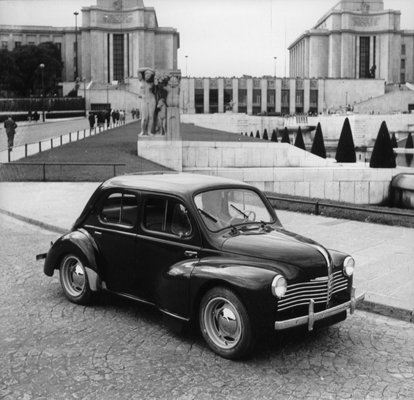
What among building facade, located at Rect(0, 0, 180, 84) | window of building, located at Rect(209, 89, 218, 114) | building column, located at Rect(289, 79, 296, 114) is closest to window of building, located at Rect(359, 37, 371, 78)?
building column, located at Rect(289, 79, 296, 114)

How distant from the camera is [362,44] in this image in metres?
119

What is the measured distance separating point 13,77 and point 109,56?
40.1 m

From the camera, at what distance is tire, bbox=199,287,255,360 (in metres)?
4.83

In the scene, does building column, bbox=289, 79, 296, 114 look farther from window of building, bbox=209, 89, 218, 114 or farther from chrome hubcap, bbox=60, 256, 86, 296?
chrome hubcap, bbox=60, 256, 86, 296

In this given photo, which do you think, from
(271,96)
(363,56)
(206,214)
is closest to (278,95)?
(271,96)

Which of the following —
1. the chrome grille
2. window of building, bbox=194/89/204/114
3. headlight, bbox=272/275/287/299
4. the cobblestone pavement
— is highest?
window of building, bbox=194/89/204/114

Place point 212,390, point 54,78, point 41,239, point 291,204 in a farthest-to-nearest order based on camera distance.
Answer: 1. point 54,78
2. point 291,204
3. point 41,239
4. point 212,390

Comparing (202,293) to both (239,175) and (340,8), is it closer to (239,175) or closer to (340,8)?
(239,175)

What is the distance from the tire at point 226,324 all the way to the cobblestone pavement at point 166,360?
107 mm

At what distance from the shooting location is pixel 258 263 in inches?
199

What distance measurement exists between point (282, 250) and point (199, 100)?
98.0m

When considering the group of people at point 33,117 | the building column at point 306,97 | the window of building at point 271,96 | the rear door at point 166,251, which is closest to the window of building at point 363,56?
the building column at point 306,97

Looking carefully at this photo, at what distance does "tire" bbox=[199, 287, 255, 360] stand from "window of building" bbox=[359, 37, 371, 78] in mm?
119415

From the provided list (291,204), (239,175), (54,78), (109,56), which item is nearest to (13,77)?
(54,78)
